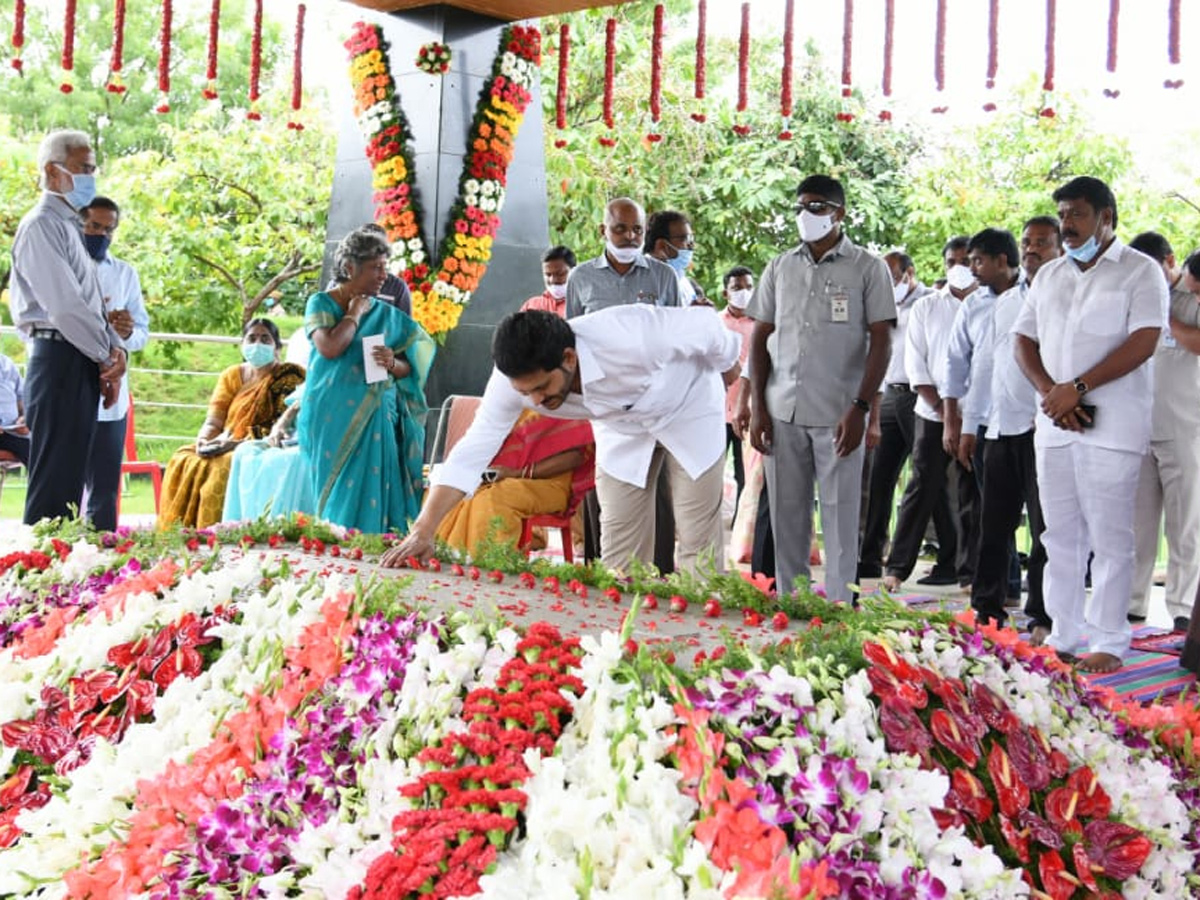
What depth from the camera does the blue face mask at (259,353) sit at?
6.75 metres

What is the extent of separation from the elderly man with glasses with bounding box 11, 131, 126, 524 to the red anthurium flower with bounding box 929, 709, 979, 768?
13.2ft

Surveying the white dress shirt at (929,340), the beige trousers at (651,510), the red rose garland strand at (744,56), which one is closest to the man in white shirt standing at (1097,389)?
the beige trousers at (651,510)

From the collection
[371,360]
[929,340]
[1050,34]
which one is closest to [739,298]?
[929,340]

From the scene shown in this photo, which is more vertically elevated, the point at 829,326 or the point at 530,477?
the point at 829,326

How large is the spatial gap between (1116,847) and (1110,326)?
8.61ft

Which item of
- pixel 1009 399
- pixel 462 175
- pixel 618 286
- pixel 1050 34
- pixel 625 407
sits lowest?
pixel 625 407

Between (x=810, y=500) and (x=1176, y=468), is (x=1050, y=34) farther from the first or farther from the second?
(x=810, y=500)

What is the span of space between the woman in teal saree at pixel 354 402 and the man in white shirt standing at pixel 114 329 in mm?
945

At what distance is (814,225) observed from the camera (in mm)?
4703

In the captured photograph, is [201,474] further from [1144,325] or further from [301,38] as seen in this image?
[1144,325]

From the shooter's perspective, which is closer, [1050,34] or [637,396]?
[637,396]

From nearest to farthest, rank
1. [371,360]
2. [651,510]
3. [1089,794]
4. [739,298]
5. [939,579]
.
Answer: [1089,794]
[651,510]
[371,360]
[939,579]
[739,298]

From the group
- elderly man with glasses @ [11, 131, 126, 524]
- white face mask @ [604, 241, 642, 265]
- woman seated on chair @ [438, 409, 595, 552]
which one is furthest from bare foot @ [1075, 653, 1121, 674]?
elderly man with glasses @ [11, 131, 126, 524]

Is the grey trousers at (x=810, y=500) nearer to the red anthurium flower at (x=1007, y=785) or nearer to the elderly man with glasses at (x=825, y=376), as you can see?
the elderly man with glasses at (x=825, y=376)
